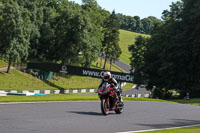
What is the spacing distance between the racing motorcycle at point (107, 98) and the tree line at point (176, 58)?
114 feet

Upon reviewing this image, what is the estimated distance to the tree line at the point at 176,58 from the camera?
162 feet

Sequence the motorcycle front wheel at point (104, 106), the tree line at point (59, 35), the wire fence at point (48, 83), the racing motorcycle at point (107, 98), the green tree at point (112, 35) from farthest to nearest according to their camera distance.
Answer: the green tree at point (112, 35), the tree line at point (59, 35), the wire fence at point (48, 83), the racing motorcycle at point (107, 98), the motorcycle front wheel at point (104, 106)

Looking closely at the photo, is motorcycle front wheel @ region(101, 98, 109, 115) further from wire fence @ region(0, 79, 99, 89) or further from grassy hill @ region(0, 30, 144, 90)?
wire fence @ region(0, 79, 99, 89)

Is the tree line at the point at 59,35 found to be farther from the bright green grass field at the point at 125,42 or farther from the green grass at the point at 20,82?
the bright green grass field at the point at 125,42

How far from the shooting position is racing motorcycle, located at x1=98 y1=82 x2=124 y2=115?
13.9 m

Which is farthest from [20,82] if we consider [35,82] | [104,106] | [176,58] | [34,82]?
[104,106]

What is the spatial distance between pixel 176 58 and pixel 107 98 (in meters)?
37.5

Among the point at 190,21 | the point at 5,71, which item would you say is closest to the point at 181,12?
the point at 190,21

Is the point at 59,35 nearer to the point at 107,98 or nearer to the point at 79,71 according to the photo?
the point at 79,71

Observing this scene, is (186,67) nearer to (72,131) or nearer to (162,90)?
(162,90)

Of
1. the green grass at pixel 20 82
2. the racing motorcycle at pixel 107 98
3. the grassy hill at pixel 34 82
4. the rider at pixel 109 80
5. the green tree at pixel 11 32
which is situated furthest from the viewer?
the green tree at pixel 11 32

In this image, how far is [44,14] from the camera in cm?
8612

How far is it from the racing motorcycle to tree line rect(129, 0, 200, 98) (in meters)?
34.9

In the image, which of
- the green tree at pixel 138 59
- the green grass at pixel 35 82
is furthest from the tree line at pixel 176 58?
the green grass at pixel 35 82
